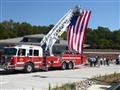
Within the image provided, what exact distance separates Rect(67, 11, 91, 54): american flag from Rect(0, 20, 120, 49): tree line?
178ft

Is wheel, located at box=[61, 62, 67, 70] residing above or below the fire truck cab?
below

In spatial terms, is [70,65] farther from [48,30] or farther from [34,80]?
[48,30]

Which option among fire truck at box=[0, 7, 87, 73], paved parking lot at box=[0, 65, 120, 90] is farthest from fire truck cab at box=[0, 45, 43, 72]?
paved parking lot at box=[0, 65, 120, 90]

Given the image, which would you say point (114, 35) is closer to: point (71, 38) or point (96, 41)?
point (96, 41)

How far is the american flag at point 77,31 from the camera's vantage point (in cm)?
3362

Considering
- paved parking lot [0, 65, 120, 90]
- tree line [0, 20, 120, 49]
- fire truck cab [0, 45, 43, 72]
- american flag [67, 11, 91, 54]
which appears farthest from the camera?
tree line [0, 20, 120, 49]

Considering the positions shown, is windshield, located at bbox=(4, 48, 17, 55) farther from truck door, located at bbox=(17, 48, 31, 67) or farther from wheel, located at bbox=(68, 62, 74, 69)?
wheel, located at bbox=(68, 62, 74, 69)

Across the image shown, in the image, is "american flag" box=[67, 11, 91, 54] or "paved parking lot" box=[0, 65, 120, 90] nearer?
"paved parking lot" box=[0, 65, 120, 90]

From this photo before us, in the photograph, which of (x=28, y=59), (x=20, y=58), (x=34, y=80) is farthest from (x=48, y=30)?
(x=34, y=80)

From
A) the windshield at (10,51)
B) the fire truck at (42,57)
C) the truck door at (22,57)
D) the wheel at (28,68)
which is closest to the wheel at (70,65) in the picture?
the fire truck at (42,57)

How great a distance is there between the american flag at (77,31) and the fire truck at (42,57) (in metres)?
0.48

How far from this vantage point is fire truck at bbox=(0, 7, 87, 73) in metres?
27.3

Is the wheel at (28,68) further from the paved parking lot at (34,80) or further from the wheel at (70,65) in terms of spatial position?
the wheel at (70,65)

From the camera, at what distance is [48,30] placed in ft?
342
